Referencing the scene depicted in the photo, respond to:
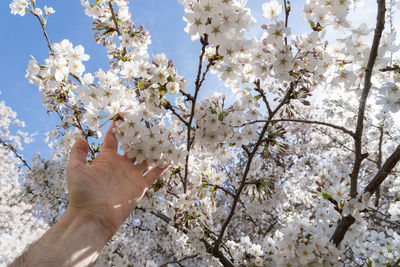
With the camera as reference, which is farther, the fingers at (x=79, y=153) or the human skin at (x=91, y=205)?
the fingers at (x=79, y=153)

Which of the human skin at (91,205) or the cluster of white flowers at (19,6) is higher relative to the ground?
the cluster of white flowers at (19,6)

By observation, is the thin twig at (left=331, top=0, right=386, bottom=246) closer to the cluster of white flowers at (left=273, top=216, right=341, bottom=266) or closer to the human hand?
the cluster of white flowers at (left=273, top=216, right=341, bottom=266)

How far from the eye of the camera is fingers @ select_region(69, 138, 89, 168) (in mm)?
1869

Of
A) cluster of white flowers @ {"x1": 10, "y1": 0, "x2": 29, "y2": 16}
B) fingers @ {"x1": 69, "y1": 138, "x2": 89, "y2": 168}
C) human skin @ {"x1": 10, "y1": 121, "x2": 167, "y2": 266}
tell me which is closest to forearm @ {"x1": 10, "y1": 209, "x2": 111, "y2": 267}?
human skin @ {"x1": 10, "y1": 121, "x2": 167, "y2": 266}

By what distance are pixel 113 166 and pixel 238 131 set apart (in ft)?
3.62

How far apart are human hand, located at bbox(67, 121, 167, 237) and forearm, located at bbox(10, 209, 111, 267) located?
53 millimetres

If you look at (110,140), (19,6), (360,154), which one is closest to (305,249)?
(360,154)

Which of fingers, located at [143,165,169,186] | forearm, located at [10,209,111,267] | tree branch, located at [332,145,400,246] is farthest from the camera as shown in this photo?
fingers, located at [143,165,169,186]

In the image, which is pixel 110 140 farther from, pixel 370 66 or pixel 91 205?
pixel 370 66

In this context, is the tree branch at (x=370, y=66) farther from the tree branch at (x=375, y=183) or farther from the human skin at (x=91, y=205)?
the human skin at (x=91, y=205)

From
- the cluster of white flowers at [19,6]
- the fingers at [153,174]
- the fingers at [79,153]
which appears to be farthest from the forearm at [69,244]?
the cluster of white flowers at [19,6]

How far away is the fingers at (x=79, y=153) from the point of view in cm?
187

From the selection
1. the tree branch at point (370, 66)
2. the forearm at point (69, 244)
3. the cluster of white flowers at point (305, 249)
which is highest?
the tree branch at point (370, 66)

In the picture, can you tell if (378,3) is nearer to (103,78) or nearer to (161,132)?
(161,132)
